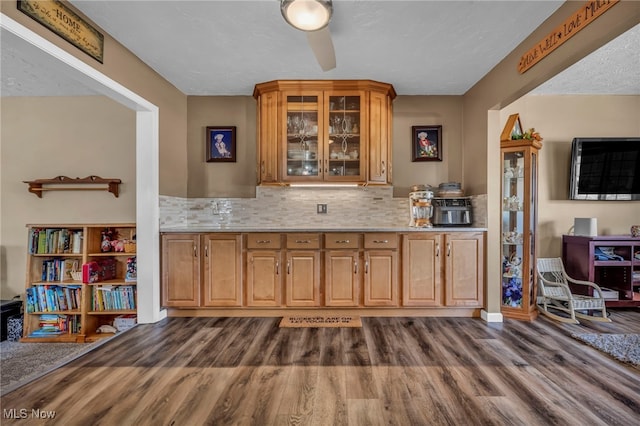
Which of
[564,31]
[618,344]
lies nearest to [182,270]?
[564,31]

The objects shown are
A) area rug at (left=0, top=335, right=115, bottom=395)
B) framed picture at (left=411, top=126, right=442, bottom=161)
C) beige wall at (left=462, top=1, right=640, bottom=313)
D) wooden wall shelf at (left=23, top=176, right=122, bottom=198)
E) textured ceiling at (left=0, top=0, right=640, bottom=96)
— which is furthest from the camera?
framed picture at (left=411, top=126, right=442, bottom=161)

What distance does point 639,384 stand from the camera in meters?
1.94

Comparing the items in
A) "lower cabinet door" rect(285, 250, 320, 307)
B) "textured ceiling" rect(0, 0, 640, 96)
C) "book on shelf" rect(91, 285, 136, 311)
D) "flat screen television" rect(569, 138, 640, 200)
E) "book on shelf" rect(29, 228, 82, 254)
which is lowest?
"book on shelf" rect(91, 285, 136, 311)

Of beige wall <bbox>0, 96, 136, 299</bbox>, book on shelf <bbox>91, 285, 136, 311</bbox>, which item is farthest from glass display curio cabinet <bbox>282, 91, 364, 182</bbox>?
book on shelf <bbox>91, 285, 136, 311</bbox>

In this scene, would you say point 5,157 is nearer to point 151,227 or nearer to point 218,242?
point 151,227

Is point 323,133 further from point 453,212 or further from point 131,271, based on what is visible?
point 131,271

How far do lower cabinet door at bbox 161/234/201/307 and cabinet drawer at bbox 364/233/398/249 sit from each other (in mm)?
1798

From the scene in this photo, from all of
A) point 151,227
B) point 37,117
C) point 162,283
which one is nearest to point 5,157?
point 37,117

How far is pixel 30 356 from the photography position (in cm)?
289

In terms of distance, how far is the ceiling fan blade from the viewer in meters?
1.90

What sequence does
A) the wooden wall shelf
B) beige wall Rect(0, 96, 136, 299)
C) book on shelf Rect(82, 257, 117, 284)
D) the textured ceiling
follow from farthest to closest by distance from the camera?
beige wall Rect(0, 96, 136, 299), the wooden wall shelf, book on shelf Rect(82, 257, 117, 284), the textured ceiling

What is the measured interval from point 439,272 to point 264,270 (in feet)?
6.08

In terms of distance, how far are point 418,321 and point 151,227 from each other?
9.55 ft

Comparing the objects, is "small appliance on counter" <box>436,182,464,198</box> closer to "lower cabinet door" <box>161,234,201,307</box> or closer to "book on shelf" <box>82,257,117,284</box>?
"lower cabinet door" <box>161,234,201,307</box>
